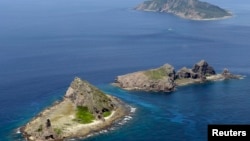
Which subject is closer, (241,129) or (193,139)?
(241,129)

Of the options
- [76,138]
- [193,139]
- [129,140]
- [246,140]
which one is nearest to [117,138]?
[129,140]

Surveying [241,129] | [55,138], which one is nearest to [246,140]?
[241,129]

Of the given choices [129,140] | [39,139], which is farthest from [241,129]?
[39,139]

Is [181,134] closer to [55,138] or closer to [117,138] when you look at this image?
[117,138]

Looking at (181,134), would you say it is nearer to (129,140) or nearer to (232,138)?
(129,140)

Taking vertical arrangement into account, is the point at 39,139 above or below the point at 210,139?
below

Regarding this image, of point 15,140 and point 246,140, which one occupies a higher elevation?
point 246,140

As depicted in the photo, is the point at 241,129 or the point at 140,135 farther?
the point at 140,135

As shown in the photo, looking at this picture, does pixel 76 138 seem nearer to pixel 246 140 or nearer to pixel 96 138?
pixel 96 138
